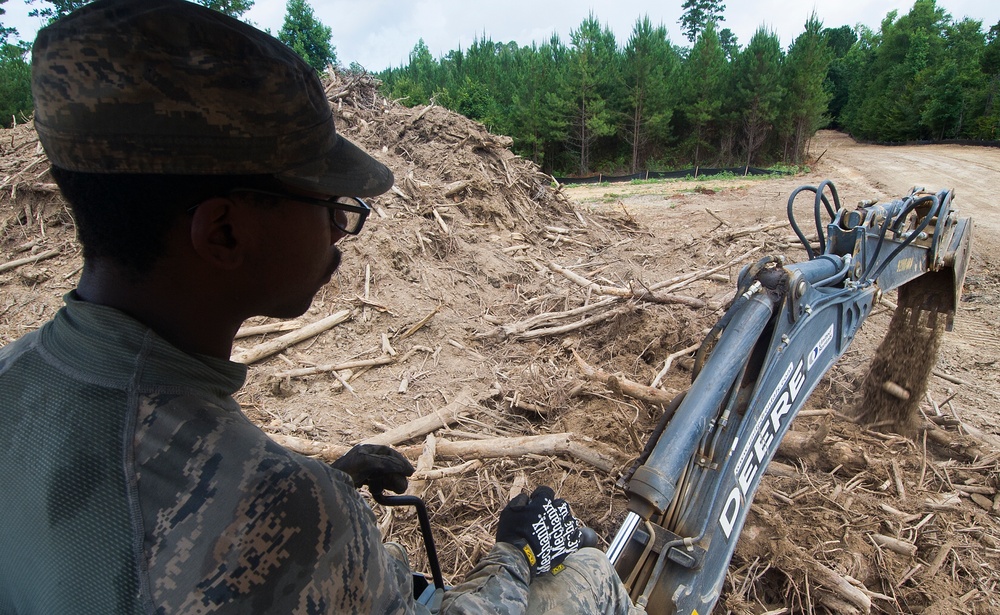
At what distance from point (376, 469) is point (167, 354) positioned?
1042mm

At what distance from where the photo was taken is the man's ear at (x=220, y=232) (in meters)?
1.07

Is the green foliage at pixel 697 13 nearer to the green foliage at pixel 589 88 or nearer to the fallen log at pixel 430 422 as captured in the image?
the green foliage at pixel 589 88

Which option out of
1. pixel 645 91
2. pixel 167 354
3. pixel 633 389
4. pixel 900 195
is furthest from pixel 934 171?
pixel 167 354

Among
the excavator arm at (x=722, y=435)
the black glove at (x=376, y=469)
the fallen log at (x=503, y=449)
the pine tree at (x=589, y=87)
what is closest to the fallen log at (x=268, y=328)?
the fallen log at (x=503, y=449)

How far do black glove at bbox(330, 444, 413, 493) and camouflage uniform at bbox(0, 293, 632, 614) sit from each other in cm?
89

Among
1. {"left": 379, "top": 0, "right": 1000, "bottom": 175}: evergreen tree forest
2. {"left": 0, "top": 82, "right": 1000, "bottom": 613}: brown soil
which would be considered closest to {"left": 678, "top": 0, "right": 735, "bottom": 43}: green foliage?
{"left": 379, "top": 0, "right": 1000, "bottom": 175}: evergreen tree forest

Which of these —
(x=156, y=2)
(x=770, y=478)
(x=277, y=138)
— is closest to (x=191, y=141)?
(x=277, y=138)

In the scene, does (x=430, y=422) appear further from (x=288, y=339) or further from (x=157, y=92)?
(x=157, y=92)

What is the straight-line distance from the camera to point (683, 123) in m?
33.6

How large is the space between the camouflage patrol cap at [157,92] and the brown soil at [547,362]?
292cm

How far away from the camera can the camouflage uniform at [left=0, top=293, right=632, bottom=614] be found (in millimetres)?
938

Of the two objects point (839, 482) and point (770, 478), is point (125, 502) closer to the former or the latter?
point (770, 478)

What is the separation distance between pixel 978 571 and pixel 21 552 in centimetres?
426

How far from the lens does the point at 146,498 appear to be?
3.13 feet
